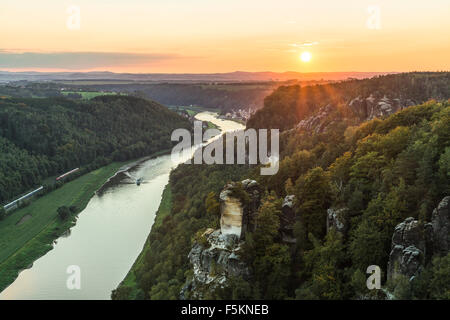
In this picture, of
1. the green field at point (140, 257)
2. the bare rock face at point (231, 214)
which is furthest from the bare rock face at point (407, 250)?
the green field at point (140, 257)

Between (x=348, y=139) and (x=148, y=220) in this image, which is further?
(x=148, y=220)

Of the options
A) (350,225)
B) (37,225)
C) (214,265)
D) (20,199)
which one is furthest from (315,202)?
(20,199)

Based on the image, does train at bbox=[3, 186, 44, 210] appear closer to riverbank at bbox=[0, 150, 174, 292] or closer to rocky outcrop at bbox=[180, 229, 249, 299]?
riverbank at bbox=[0, 150, 174, 292]

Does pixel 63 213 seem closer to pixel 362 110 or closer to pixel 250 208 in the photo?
pixel 250 208

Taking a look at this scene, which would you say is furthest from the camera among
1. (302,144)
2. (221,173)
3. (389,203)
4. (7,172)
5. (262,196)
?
(7,172)
